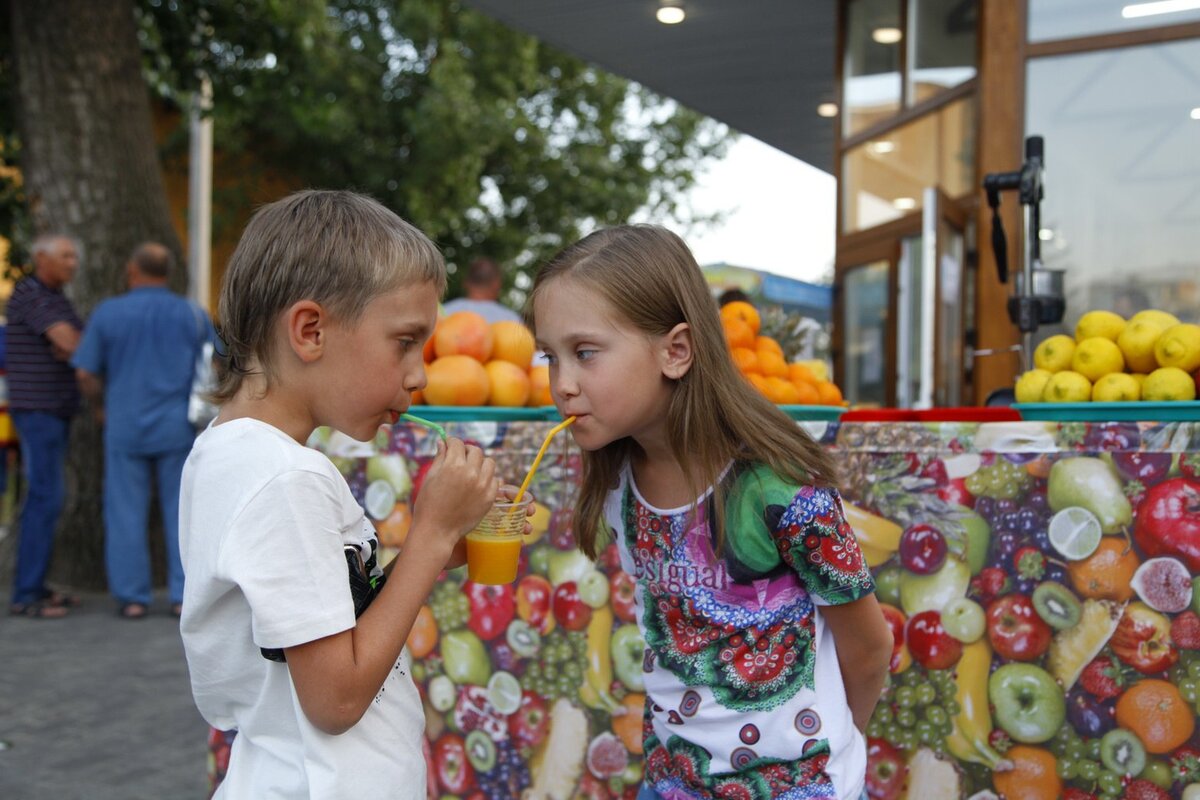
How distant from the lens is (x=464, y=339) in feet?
9.85

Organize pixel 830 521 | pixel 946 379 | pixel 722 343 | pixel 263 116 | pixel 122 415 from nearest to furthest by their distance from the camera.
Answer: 1. pixel 830 521
2. pixel 722 343
3. pixel 122 415
4. pixel 946 379
5. pixel 263 116

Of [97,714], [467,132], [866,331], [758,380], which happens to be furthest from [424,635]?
[467,132]

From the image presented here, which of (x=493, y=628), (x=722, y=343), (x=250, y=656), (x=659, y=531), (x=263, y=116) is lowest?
(x=493, y=628)

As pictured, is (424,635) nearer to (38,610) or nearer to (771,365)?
(771,365)

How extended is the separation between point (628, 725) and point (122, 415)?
14.3 ft

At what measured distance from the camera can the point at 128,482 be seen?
19.5 ft

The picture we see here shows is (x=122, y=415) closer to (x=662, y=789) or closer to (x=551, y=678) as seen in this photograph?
(x=551, y=678)

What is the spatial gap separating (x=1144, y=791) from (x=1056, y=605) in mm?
398

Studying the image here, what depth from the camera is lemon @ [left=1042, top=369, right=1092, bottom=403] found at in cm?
237

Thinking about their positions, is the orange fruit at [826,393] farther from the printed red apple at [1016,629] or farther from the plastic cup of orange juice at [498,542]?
the plastic cup of orange juice at [498,542]

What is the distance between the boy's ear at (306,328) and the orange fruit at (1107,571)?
1586 millimetres

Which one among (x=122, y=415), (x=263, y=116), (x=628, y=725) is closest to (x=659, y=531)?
(x=628, y=725)

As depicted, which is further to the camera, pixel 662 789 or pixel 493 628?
pixel 493 628

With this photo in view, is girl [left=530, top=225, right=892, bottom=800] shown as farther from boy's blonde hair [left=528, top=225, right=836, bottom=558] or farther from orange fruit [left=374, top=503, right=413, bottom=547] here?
orange fruit [left=374, top=503, right=413, bottom=547]
